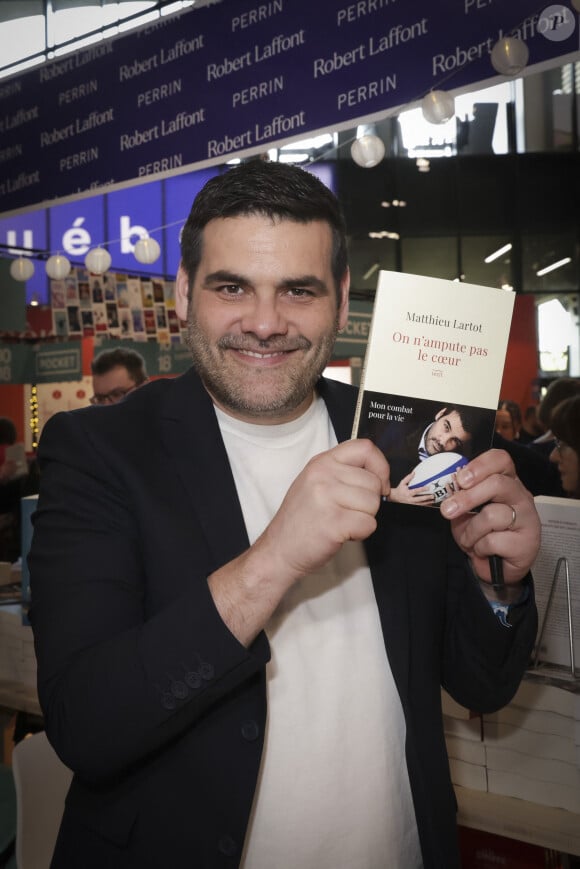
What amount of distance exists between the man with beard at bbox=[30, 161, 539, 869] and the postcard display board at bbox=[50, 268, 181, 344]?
5.45m

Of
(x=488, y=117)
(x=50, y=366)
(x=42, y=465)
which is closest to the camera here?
(x=42, y=465)

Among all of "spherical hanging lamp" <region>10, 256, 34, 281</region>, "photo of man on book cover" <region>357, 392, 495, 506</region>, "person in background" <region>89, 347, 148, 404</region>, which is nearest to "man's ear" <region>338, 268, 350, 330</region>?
"photo of man on book cover" <region>357, 392, 495, 506</region>

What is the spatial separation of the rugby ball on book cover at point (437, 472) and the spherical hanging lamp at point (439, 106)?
2.01 metres

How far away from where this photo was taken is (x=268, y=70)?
3.28 metres

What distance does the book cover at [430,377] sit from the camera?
1.04m

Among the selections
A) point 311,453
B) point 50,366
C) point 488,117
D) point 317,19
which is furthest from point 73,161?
point 488,117

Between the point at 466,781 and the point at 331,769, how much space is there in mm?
664

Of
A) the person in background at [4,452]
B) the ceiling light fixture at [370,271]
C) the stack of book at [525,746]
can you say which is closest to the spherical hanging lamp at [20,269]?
the person in background at [4,452]

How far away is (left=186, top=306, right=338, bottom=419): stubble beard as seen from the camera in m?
1.28

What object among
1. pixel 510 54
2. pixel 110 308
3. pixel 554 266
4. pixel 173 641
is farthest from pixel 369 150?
pixel 554 266

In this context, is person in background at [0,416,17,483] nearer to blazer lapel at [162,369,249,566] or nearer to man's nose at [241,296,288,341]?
blazer lapel at [162,369,249,566]

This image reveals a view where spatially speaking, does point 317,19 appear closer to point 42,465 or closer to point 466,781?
point 42,465

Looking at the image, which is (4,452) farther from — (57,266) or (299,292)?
(299,292)

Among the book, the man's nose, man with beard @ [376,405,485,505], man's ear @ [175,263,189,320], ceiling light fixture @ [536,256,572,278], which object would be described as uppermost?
ceiling light fixture @ [536,256,572,278]
